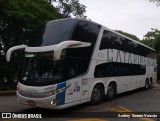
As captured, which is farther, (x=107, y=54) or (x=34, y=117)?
(x=107, y=54)

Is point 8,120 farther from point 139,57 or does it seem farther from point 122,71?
point 139,57

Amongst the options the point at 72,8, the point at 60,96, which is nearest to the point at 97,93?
the point at 60,96

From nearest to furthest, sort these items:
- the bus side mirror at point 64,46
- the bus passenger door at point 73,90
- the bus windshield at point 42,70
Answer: the bus side mirror at point 64,46 < the bus windshield at point 42,70 < the bus passenger door at point 73,90

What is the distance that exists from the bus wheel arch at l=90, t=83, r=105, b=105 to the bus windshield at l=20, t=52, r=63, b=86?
9.53 feet

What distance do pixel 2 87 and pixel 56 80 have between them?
32.1 feet

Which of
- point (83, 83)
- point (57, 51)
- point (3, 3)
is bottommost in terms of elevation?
point (83, 83)

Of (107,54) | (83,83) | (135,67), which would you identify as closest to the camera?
(83,83)

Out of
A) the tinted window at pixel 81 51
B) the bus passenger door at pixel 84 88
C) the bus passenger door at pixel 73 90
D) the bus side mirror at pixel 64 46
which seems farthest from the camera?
the bus passenger door at pixel 84 88

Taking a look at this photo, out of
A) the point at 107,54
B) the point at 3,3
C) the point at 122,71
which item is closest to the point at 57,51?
the point at 107,54

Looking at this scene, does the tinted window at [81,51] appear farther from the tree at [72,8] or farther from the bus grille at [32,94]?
the tree at [72,8]

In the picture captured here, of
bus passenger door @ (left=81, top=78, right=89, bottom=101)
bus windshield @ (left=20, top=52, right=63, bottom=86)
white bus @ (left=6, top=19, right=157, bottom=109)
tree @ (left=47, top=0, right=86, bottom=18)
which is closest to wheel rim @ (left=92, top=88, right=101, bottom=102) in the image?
white bus @ (left=6, top=19, right=157, bottom=109)

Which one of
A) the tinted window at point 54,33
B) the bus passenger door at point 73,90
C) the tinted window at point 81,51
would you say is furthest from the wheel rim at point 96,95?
the tinted window at point 54,33

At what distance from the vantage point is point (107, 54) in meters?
14.2

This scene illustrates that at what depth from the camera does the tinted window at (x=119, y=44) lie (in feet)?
45.9
